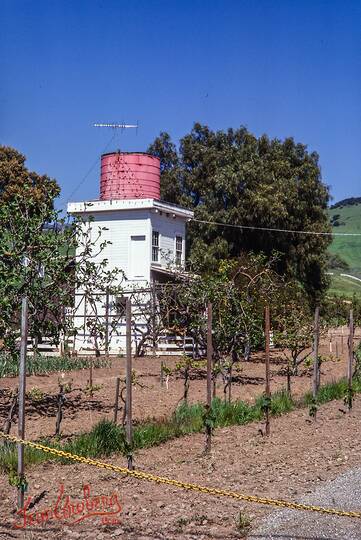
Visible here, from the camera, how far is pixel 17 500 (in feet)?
26.0

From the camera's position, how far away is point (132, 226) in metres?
34.3

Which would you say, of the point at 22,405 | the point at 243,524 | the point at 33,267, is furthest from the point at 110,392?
the point at 243,524

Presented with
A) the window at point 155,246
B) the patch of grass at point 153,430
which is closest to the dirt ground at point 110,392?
the patch of grass at point 153,430

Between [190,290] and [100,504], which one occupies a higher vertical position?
[190,290]

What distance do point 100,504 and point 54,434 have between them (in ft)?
15.4

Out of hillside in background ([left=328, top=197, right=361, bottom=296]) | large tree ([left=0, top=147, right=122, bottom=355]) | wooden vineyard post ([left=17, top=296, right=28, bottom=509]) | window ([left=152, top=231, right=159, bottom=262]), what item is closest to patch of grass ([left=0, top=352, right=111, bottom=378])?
large tree ([left=0, top=147, right=122, bottom=355])

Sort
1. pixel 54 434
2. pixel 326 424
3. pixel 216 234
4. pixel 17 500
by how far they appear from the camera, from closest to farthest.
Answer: pixel 17 500, pixel 54 434, pixel 326 424, pixel 216 234

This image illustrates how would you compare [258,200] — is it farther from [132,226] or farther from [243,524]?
[243,524]

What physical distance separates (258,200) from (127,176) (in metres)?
6.86

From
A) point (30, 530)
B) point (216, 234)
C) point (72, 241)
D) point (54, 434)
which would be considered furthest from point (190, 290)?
point (216, 234)

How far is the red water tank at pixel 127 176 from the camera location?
117 feet

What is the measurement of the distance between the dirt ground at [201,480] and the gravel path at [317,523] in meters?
0.11

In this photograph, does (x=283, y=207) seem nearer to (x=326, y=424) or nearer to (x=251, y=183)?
(x=251, y=183)

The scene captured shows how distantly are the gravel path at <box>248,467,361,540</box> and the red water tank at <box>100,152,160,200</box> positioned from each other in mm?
27662
